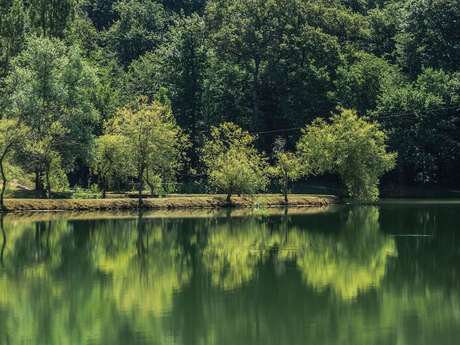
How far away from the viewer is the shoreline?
57.5 metres

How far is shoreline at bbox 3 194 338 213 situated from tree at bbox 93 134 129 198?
14.7 feet

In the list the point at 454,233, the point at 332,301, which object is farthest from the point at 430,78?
the point at 332,301

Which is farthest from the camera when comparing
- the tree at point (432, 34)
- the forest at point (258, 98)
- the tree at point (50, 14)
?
the tree at point (432, 34)

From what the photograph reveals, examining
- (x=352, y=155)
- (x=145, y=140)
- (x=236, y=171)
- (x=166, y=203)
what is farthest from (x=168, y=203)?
(x=352, y=155)

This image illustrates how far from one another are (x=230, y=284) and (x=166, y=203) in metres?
38.1

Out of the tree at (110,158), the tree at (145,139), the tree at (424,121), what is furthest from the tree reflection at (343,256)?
the tree at (424,121)

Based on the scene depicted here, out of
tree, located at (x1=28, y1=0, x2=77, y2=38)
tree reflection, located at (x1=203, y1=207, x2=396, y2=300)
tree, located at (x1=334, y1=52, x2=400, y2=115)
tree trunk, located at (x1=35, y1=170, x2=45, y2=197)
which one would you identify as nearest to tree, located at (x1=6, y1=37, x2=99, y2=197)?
tree trunk, located at (x1=35, y1=170, x2=45, y2=197)

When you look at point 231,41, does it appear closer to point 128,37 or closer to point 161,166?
point 161,166

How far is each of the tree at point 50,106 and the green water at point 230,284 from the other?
17.6 m

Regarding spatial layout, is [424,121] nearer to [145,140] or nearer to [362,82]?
[362,82]

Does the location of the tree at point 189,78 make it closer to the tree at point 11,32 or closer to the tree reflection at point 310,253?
the tree at point 11,32

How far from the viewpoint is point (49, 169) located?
2458 inches

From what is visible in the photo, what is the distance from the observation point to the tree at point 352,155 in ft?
226

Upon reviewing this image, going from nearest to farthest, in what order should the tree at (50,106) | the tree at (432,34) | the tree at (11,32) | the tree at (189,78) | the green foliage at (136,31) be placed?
the tree at (50,106), the tree at (11,32), the tree at (189,78), the tree at (432,34), the green foliage at (136,31)
